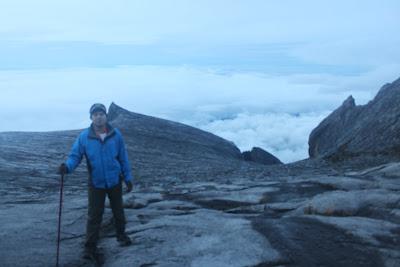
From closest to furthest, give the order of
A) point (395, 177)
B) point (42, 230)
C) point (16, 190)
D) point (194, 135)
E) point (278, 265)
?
point (278, 265) → point (42, 230) → point (395, 177) → point (16, 190) → point (194, 135)

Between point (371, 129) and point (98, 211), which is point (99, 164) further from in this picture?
point (371, 129)

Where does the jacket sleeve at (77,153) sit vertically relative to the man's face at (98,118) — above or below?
below

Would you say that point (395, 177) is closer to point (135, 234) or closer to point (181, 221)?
point (181, 221)

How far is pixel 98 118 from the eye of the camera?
1071 cm

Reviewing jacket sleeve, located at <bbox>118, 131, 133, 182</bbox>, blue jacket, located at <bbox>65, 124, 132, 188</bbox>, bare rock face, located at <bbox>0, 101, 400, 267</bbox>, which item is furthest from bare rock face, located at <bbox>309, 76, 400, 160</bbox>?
blue jacket, located at <bbox>65, 124, 132, 188</bbox>

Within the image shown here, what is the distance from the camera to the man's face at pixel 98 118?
35.2 ft

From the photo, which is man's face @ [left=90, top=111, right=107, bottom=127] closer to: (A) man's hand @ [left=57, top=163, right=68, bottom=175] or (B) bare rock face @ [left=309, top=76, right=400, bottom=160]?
(A) man's hand @ [left=57, top=163, right=68, bottom=175]

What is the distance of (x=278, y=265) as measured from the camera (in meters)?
9.55

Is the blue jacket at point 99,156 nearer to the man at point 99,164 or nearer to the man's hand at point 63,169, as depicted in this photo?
the man at point 99,164

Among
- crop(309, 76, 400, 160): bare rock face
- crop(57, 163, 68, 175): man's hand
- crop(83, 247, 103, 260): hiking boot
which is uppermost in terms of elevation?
crop(309, 76, 400, 160): bare rock face

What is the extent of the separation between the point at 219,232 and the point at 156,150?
73.6 feet

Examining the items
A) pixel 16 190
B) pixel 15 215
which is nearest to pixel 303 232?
pixel 15 215

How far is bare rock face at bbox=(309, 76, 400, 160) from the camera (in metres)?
25.8

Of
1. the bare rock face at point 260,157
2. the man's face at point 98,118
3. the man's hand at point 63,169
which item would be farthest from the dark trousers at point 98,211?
the bare rock face at point 260,157
